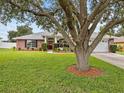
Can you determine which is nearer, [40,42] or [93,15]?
[93,15]

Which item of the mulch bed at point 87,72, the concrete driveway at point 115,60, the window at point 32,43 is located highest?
the window at point 32,43

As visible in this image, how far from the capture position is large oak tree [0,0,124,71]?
43.6 feet

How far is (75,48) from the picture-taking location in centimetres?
1434

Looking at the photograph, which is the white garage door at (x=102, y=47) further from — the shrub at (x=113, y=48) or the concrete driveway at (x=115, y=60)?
the concrete driveway at (x=115, y=60)

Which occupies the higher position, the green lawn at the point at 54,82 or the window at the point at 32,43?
the window at the point at 32,43

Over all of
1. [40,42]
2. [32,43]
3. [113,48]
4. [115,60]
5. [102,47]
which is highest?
[40,42]

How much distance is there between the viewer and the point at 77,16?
14.7 metres

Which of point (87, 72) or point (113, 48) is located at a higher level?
point (113, 48)

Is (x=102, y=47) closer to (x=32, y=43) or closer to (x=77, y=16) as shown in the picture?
(x=32, y=43)

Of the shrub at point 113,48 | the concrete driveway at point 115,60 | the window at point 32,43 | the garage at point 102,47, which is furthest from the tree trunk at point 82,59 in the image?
the window at point 32,43

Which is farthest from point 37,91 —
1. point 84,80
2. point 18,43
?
point 18,43

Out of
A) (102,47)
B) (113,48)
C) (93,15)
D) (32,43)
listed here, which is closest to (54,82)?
(93,15)

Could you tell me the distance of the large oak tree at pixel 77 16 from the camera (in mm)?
13296

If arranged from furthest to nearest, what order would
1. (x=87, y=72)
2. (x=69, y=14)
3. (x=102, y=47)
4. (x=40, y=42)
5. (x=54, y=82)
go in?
(x=40, y=42), (x=102, y=47), (x=87, y=72), (x=69, y=14), (x=54, y=82)
